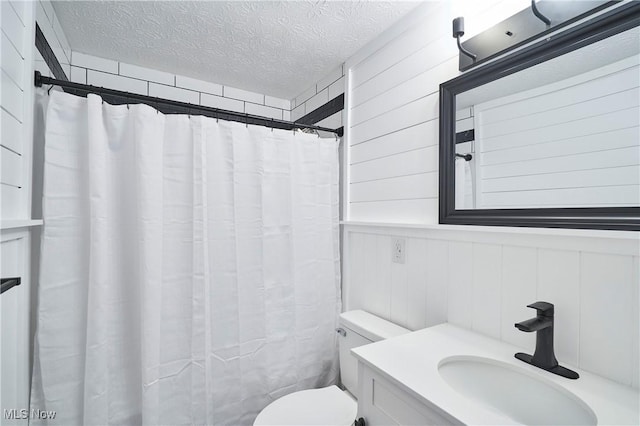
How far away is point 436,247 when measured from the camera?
1276mm

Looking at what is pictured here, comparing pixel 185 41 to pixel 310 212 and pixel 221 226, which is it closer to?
pixel 221 226

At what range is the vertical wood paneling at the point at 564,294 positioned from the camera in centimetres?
87

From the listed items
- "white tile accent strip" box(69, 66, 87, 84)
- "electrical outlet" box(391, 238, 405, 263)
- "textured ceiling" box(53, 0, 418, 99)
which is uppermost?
"textured ceiling" box(53, 0, 418, 99)

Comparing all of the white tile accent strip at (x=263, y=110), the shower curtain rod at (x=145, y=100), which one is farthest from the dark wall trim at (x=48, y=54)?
the white tile accent strip at (x=263, y=110)

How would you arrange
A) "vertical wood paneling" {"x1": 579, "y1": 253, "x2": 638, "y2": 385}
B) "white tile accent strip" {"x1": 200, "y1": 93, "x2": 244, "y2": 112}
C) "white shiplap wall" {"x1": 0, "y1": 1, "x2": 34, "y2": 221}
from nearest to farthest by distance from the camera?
"vertical wood paneling" {"x1": 579, "y1": 253, "x2": 638, "y2": 385}
"white shiplap wall" {"x1": 0, "y1": 1, "x2": 34, "y2": 221}
"white tile accent strip" {"x1": 200, "y1": 93, "x2": 244, "y2": 112}

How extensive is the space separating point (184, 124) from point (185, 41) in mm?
585

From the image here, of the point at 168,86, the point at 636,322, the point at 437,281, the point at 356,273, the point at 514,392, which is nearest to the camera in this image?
the point at 636,322

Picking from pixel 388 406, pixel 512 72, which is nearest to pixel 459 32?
pixel 512 72

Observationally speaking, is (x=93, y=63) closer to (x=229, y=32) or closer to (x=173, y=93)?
(x=173, y=93)

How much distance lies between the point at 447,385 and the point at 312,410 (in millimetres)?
778

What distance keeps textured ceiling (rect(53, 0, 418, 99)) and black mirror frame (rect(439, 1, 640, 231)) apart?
56 centimetres

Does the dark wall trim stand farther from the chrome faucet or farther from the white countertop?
the chrome faucet

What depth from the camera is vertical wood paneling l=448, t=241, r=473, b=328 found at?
1.15 meters

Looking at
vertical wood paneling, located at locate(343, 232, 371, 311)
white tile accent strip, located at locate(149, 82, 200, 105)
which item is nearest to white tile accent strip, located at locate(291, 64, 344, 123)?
white tile accent strip, located at locate(149, 82, 200, 105)
